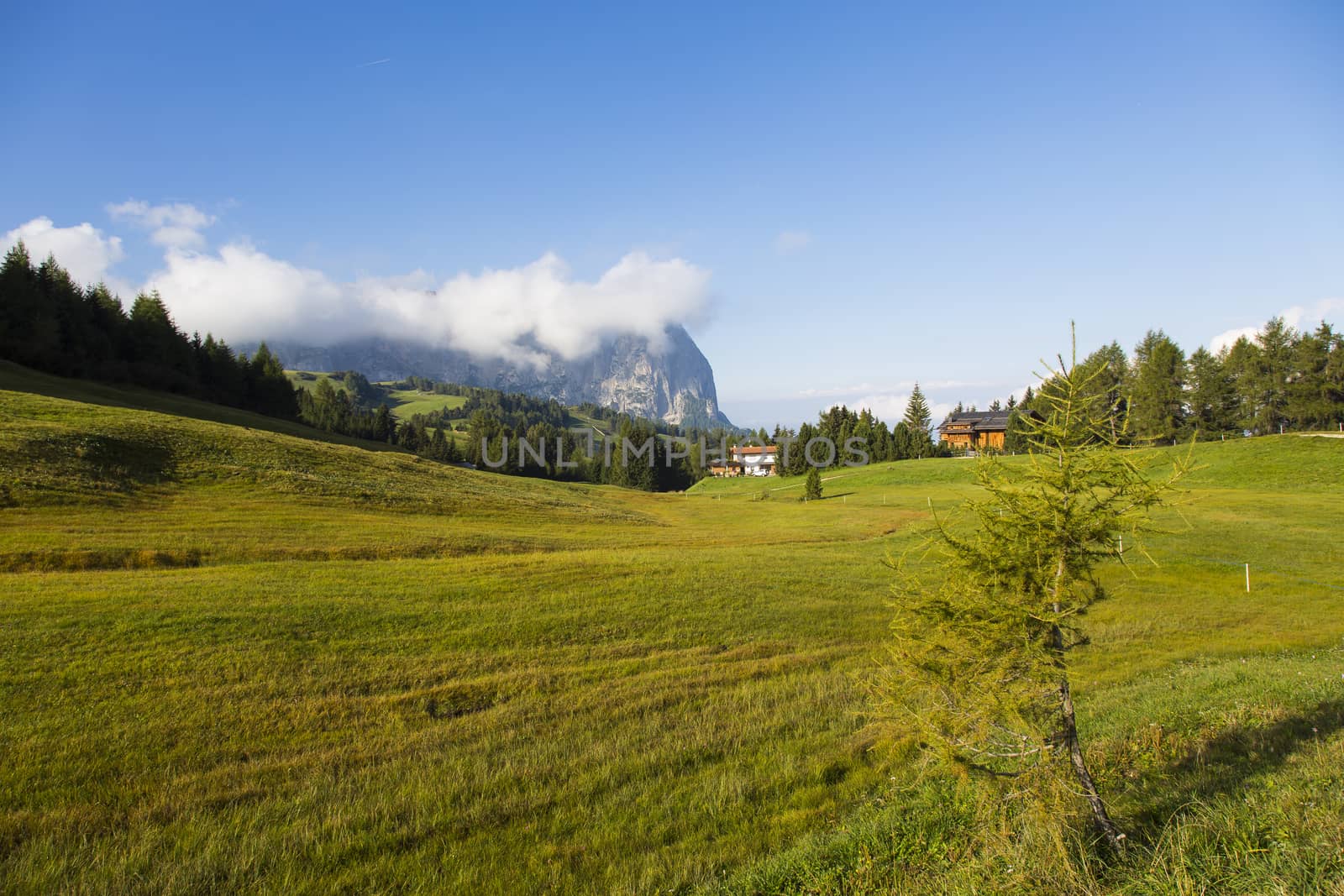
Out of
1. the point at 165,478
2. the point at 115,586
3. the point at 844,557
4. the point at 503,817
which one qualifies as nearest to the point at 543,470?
the point at 165,478

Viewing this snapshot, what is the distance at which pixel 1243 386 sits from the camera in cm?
10494

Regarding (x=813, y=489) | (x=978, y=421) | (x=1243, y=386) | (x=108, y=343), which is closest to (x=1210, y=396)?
(x=1243, y=386)

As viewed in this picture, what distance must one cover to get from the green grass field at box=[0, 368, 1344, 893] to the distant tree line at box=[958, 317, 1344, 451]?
9439 cm

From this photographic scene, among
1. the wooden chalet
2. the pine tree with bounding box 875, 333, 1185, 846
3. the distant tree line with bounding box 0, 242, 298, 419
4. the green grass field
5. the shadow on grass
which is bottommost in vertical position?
the green grass field

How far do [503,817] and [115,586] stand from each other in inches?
613

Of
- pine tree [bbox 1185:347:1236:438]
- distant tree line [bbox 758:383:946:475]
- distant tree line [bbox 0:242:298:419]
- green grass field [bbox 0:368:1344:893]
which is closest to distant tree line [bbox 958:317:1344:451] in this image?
pine tree [bbox 1185:347:1236:438]

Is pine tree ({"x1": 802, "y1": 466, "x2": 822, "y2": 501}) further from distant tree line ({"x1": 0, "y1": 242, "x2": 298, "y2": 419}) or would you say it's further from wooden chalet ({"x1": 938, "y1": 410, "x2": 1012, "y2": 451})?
distant tree line ({"x1": 0, "y1": 242, "x2": 298, "y2": 419})

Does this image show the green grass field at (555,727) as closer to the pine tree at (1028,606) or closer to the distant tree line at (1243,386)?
the pine tree at (1028,606)

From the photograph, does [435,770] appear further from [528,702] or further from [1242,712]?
[1242,712]

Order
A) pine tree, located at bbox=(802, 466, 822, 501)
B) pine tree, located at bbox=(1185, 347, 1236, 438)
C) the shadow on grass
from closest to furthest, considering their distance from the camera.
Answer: the shadow on grass < pine tree, located at bbox=(802, 466, 822, 501) < pine tree, located at bbox=(1185, 347, 1236, 438)

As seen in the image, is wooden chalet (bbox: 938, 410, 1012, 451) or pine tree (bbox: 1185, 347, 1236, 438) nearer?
pine tree (bbox: 1185, 347, 1236, 438)

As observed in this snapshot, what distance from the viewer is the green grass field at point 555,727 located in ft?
21.5

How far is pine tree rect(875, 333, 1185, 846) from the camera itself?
6.56m

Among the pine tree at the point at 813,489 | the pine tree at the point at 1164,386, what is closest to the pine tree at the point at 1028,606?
the pine tree at the point at 813,489
